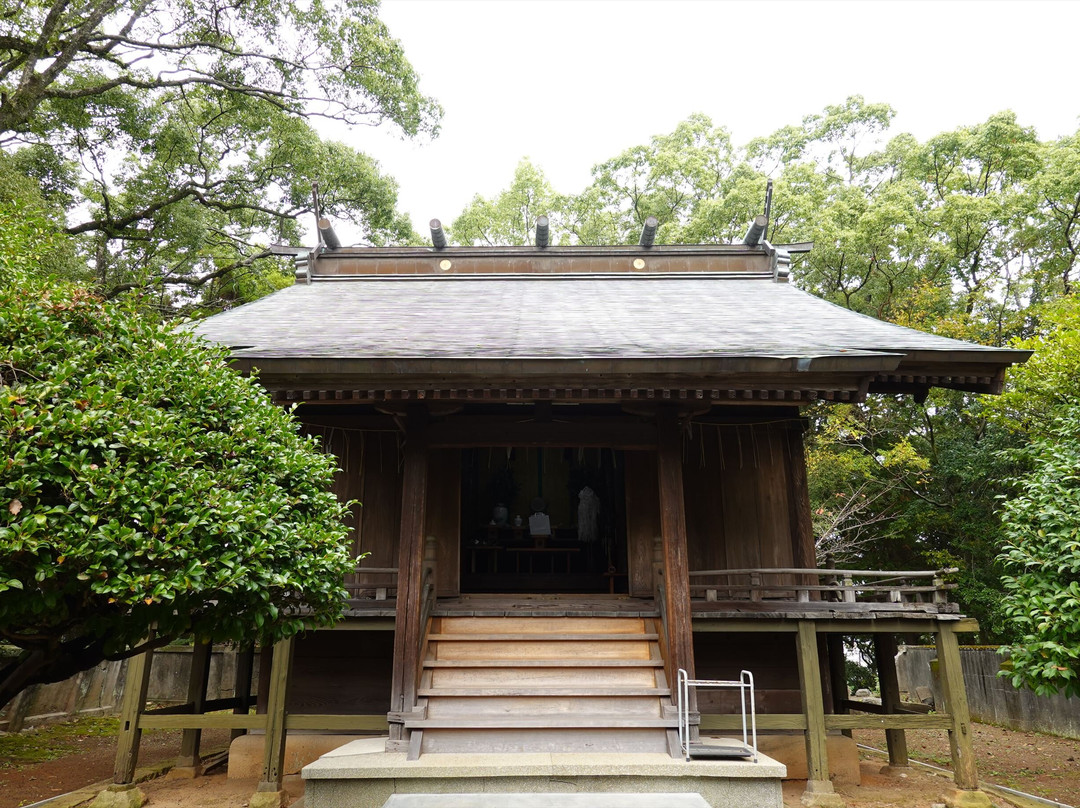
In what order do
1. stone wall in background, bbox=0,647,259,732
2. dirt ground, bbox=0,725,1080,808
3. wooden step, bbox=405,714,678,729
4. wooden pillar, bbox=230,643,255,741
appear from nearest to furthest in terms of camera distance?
1. wooden step, bbox=405,714,678,729
2. dirt ground, bbox=0,725,1080,808
3. wooden pillar, bbox=230,643,255,741
4. stone wall in background, bbox=0,647,259,732

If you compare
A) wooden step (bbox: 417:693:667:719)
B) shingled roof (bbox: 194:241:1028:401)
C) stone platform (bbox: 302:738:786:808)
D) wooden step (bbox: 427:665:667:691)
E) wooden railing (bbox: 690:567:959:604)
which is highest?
shingled roof (bbox: 194:241:1028:401)

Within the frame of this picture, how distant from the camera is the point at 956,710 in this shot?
679cm

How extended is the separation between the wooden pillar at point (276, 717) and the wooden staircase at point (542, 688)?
1527 mm

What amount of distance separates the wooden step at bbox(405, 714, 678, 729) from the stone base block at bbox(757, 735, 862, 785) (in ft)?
7.87

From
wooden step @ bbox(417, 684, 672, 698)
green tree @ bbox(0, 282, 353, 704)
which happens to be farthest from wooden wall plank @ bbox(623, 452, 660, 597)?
green tree @ bbox(0, 282, 353, 704)

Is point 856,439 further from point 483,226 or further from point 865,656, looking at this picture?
point 483,226

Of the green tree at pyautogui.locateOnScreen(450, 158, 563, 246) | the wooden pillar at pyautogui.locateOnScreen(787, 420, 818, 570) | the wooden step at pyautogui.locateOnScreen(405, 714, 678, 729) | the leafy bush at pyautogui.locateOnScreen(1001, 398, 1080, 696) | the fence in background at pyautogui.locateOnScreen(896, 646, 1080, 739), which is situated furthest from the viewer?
the green tree at pyautogui.locateOnScreen(450, 158, 563, 246)

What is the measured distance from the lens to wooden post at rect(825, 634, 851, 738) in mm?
8703

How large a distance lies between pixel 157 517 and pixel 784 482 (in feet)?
23.9

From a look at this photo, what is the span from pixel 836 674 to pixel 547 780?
5194 millimetres

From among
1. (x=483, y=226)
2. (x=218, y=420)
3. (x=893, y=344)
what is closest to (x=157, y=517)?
(x=218, y=420)

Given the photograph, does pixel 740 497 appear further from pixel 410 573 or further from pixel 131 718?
pixel 131 718

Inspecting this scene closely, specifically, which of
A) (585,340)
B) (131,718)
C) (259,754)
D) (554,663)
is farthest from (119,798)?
(585,340)

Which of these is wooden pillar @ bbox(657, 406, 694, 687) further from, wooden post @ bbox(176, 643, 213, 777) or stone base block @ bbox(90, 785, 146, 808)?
wooden post @ bbox(176, 643, 213, 777)
